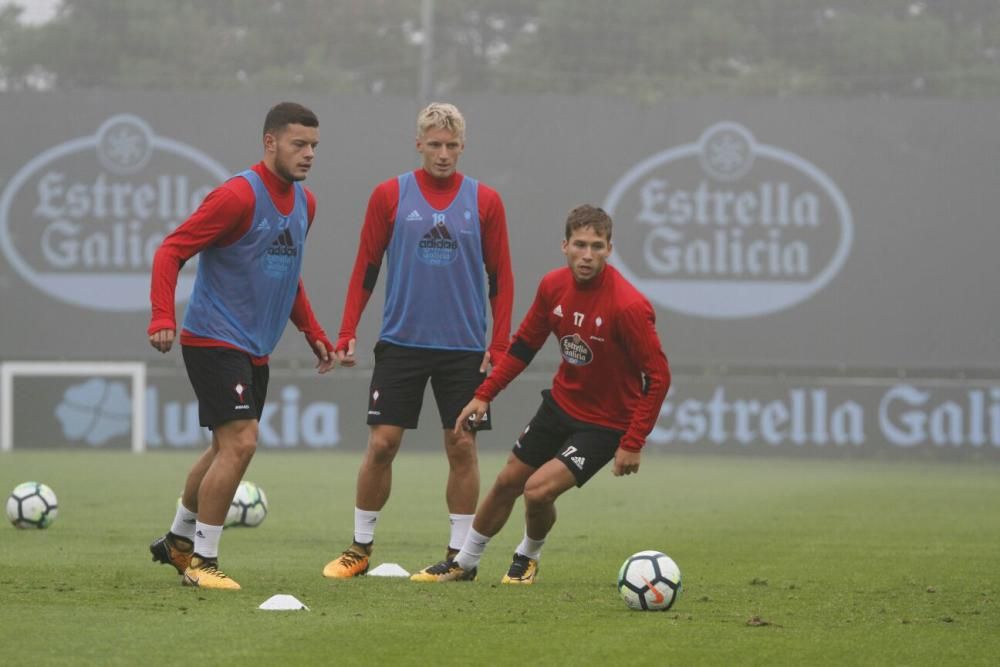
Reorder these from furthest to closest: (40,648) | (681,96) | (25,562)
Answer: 1. (681,96)
2. (25,562)
3. (40,648)

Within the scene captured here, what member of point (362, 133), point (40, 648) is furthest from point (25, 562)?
point (362, 133)

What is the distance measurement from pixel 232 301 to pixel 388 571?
1.57 m

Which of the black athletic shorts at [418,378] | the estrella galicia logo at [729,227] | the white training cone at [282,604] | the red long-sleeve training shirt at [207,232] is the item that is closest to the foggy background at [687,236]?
the estrella galicia logo at [729,227]

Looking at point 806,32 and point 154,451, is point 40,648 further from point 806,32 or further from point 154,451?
point 806,32

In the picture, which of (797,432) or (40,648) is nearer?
(40,648)

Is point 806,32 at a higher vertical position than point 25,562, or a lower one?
higher

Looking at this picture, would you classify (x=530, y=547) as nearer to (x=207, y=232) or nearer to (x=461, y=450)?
(x=461, y=450)

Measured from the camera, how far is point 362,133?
2280 centimetres

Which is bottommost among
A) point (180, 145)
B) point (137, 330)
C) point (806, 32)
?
point (137, 330)

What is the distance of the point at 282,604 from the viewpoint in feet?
21.6

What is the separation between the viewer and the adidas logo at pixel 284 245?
778 centimetres

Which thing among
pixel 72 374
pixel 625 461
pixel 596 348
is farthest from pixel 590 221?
pixel 72 374

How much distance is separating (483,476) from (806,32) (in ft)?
33.0

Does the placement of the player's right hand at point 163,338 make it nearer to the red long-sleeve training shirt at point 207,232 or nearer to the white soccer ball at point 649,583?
the red long-sleeve training shirt at point 207,232
